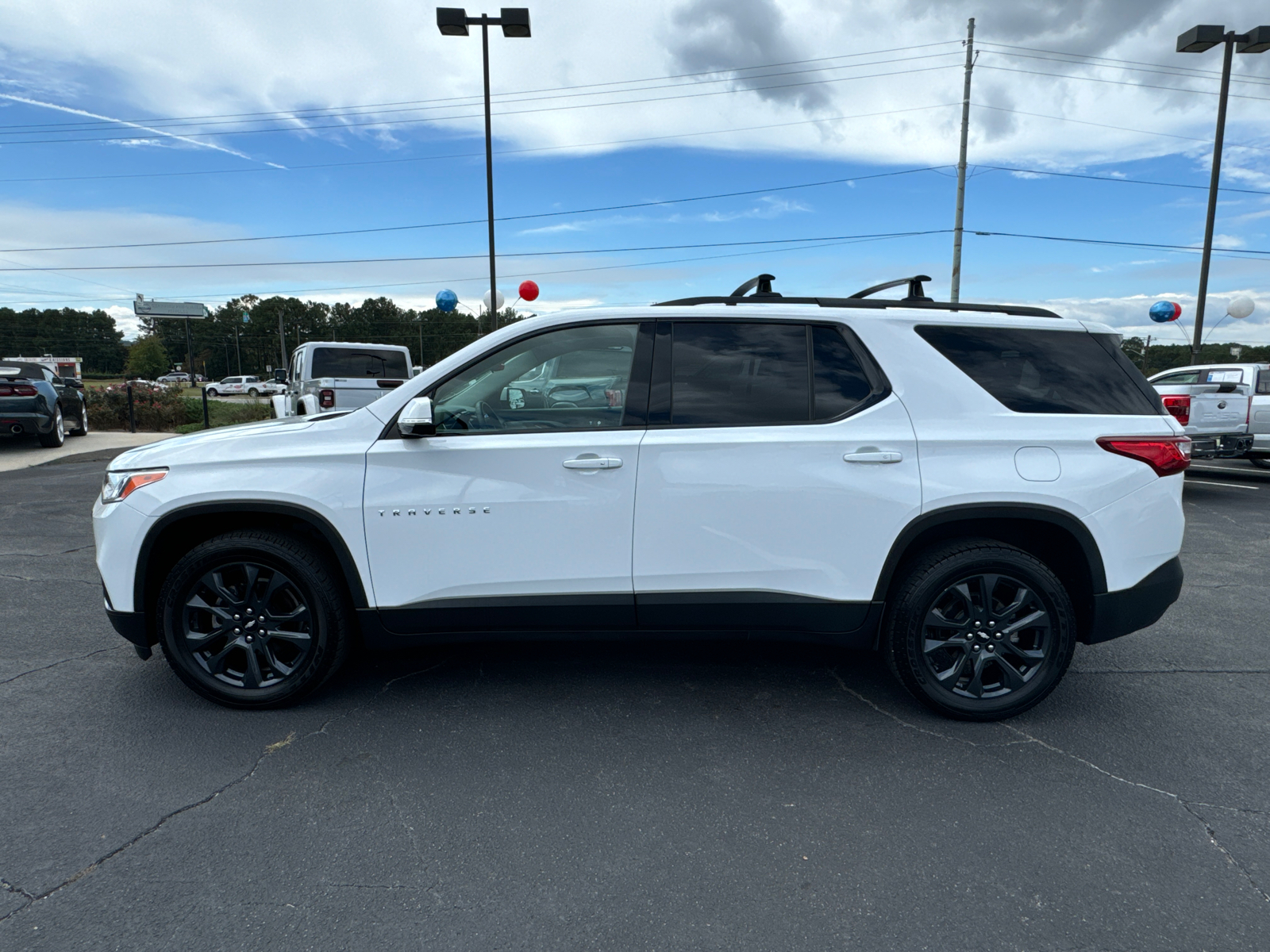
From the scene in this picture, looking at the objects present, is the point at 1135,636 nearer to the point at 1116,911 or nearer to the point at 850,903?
the point at 1116,911

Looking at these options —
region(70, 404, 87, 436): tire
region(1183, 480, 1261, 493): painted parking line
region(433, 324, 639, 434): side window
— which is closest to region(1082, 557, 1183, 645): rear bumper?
region(433, 324, 639, 434): side window

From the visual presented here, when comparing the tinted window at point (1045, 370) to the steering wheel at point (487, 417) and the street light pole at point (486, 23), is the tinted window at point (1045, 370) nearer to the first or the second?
the steering wheel at point (487, 417)

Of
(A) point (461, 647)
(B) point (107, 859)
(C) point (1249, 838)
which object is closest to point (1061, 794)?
(C) point (1249, 838)

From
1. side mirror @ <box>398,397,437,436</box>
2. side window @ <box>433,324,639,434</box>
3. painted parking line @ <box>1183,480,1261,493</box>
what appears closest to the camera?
side mirror @ <box>398,397,437,436</box>

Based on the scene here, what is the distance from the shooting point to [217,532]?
3.46 meters

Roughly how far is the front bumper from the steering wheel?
10507 millimetres

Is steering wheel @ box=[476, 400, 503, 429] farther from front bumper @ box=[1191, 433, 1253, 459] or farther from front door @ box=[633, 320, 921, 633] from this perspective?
front bumper @ box=[1191, 433, 1253, 459]

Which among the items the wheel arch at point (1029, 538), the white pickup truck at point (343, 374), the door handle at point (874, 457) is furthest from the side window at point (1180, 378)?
the white pickup truck at point (343, 374)

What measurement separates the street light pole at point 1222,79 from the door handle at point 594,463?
763 inches

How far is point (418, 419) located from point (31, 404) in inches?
538

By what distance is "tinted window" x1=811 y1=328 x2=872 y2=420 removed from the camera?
330 centimetres

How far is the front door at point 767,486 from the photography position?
3195 millimetres

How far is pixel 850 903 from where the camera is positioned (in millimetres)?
2236

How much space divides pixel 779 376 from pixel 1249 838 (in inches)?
90.4
